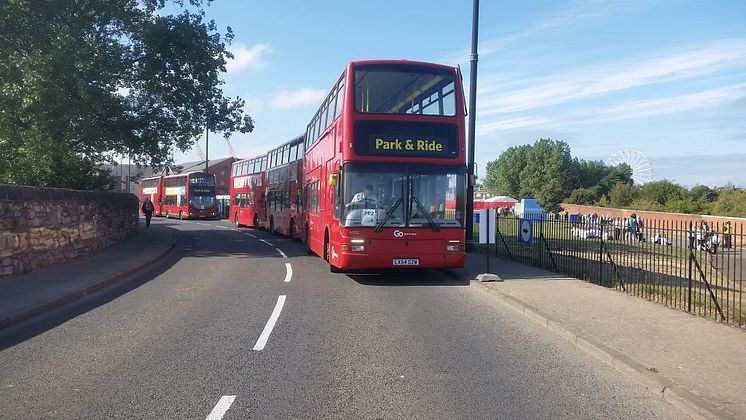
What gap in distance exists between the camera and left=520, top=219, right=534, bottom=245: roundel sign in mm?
16797

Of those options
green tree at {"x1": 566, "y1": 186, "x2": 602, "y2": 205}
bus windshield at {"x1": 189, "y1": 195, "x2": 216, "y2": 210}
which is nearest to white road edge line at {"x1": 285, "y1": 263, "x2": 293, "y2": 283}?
bus windshield at {"x1": 189, "y1": 195, "x2": 216, "y2": 210}

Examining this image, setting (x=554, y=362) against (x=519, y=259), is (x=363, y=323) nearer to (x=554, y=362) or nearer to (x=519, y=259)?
(x=554, y=362)

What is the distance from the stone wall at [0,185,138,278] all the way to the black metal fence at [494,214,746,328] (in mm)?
12432

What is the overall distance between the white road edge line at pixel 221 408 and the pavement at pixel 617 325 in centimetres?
387

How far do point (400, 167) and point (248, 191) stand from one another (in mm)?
25523

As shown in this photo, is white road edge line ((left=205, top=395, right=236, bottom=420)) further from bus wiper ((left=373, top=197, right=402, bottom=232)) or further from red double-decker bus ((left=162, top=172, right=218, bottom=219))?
red double-decker bus ((left=162, top=172, right=218, bottom=219))

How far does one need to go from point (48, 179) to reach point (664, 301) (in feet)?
64.5

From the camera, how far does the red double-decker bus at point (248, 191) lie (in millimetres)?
32156

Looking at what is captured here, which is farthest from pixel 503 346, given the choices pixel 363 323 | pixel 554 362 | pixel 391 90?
pixel 391 90

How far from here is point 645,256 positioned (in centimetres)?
1245

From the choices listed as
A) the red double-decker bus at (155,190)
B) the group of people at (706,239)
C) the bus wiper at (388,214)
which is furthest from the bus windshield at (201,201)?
the group of people at (706,239)

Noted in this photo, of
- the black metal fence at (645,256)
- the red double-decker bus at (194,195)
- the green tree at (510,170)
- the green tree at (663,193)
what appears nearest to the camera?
the black metal fence at (645,256)

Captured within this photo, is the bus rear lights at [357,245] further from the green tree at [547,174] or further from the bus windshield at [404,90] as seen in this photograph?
the green tree at [547,174]

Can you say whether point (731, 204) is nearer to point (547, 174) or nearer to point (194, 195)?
point (194, 195)
